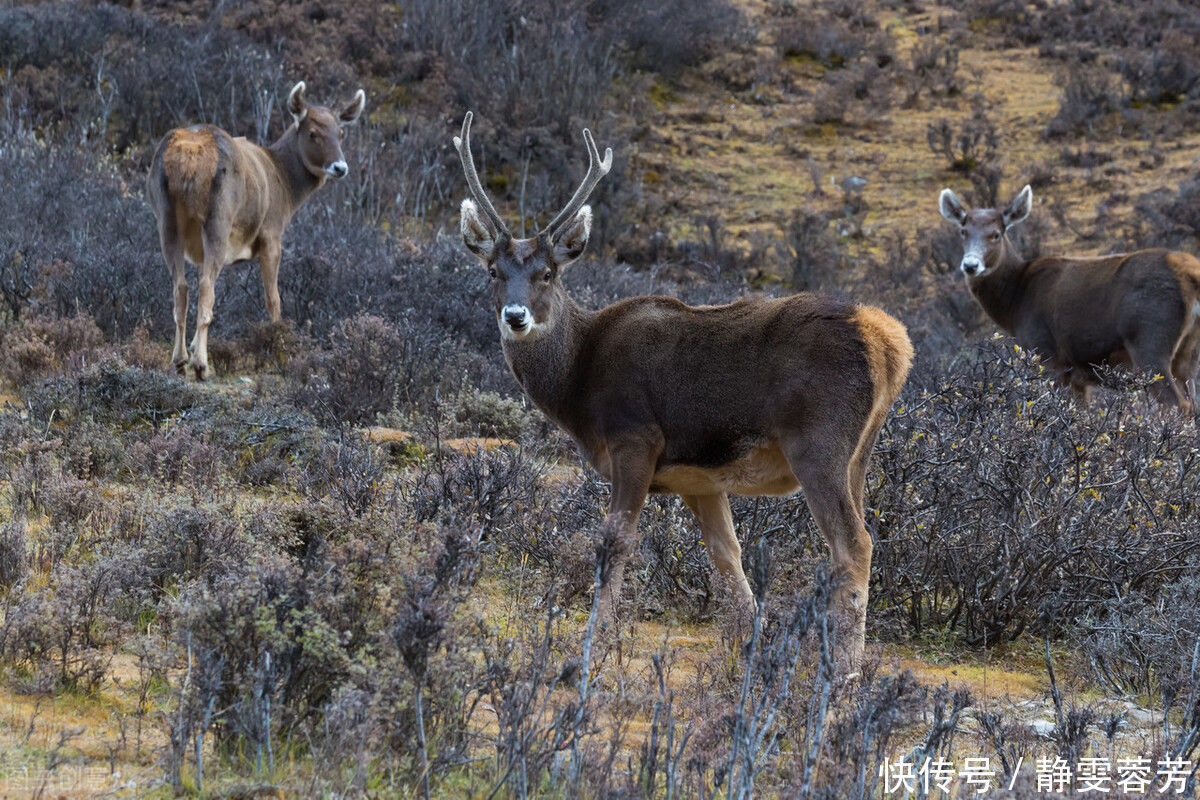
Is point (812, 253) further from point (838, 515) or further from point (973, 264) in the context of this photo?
point (838, 515)

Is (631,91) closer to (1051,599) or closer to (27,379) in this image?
(27,379)

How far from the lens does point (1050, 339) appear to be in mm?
12945

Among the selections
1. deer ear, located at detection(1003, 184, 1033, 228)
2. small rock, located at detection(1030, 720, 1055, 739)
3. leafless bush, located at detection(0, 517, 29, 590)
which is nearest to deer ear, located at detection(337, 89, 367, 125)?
deer ear, located at detection(1003, 184, 1033, 228)

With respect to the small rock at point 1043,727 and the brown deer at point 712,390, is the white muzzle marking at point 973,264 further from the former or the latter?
the small rock at point 1043,727

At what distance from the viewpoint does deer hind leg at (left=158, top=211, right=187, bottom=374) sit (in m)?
10.3

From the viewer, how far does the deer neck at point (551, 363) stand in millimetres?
6145

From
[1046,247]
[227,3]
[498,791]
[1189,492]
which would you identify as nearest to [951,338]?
[1046,247]

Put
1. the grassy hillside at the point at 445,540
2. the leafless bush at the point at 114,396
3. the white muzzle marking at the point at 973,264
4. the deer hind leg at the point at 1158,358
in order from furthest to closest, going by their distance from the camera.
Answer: the white muzzle marking at the point at 973,264 → the deer hind leg at the point at 1158,358 → the leafless bush at the point at 114,396 → the grassy hillside at the point at 445,540

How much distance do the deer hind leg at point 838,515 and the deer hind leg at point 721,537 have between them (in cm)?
68

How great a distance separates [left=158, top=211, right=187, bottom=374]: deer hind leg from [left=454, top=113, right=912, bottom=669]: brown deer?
4.77 metres

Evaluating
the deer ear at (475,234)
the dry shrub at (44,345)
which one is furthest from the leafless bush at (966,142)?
the deer ear at (475,234)

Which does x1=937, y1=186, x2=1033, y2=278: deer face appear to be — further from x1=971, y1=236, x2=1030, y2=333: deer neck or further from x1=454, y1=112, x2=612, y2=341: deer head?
x1=454, y1=112, x2=612, y2=341: deer head

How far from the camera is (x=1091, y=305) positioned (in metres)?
12.6

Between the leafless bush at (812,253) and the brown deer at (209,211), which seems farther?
the leafless bush at (812,253)
